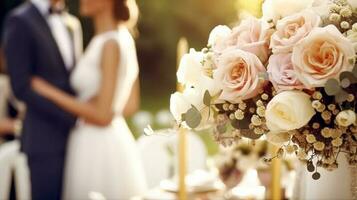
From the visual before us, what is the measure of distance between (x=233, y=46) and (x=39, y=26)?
6.45 feet

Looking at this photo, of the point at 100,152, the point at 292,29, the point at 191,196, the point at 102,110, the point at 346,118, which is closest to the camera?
the point at 346,118

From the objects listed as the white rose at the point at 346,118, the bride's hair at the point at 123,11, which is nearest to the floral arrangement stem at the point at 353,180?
the white rose at the point at 346,118

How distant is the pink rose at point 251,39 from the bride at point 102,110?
169 centimetres

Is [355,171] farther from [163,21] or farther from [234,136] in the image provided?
[163,21]

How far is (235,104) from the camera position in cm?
110

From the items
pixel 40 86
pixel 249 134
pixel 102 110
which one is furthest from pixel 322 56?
pixel 40 86

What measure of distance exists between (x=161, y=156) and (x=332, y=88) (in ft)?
7.18

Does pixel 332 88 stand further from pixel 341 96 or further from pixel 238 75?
pixel 238 75

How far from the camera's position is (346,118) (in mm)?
956

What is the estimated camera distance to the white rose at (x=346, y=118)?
0.96 m

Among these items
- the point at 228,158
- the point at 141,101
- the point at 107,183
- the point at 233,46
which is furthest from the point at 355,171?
the point at 141,101

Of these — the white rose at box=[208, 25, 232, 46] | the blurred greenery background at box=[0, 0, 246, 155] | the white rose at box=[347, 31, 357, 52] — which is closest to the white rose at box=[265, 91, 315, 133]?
the white rose at box=[347, 31, 357, 52]

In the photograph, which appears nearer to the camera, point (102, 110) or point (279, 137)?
point (279, 137)

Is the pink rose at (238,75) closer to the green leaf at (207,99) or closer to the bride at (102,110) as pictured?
the green leaf at (207,99)
